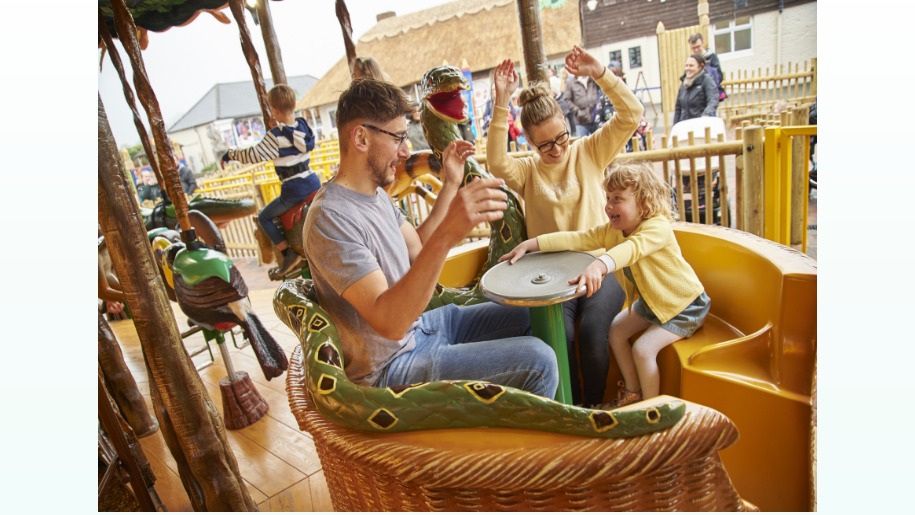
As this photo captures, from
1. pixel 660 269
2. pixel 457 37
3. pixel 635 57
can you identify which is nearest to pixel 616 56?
pixel 635 57

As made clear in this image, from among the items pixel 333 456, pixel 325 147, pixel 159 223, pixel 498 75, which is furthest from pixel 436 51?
pixel 333 456

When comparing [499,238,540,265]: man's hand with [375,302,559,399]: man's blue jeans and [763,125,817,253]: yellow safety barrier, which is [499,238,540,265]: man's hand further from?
[763,125,817,253]: yellow safety barrier

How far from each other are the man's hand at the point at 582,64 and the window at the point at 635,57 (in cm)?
823

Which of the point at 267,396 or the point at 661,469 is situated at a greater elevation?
the point at 661,469

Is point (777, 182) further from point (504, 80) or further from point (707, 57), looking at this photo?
point (707, 57)

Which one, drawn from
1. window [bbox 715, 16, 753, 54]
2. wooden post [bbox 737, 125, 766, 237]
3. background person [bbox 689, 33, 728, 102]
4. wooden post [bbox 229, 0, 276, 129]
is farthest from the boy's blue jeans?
window [bbox 715, 16, 753, 54]

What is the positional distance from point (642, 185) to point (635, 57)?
8.87 metres

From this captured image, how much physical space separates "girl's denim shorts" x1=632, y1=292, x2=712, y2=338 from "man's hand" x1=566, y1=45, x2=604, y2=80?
0.80 metres

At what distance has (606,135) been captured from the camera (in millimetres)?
1911

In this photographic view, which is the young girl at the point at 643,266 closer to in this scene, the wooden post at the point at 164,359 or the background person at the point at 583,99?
the wooden post at the point at 164,359

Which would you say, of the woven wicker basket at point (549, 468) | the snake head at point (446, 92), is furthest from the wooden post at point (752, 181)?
the woven wicker basket at point (549, 468)

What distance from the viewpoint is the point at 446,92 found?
1759 millimetres

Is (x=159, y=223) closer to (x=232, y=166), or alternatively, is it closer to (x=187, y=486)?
(x=187, y=486)

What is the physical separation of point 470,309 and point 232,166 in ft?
31.0
